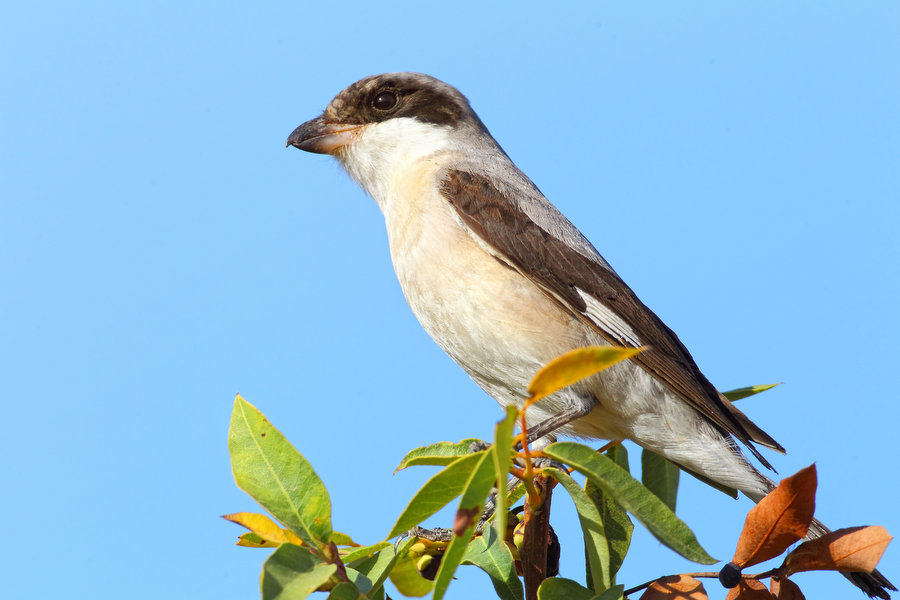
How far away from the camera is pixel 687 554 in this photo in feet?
5.85

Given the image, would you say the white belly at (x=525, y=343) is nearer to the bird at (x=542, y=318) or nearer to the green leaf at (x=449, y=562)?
the bird at (x=542, y=318)

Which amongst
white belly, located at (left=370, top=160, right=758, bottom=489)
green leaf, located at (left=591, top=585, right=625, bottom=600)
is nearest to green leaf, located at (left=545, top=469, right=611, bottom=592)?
green leaf, located at (left=591, top=585, right=625, bottom=600)

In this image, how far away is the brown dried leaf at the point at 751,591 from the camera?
2.12m

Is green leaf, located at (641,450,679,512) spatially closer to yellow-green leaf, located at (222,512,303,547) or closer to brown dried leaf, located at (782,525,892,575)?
brown dried leaf, located at (782,525,892,575)

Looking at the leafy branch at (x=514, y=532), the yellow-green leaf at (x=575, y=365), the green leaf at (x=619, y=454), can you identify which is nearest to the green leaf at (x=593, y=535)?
the leafy branch at (x=514, y=532)

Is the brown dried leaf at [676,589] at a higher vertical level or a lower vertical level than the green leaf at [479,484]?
lower

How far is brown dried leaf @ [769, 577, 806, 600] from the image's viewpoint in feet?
7.00

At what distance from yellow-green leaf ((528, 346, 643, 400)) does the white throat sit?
2496 millimetres

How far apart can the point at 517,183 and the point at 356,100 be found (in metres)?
0.94

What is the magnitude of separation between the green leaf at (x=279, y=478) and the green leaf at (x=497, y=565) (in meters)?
0.62

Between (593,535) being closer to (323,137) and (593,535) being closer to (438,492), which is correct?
(438,492)

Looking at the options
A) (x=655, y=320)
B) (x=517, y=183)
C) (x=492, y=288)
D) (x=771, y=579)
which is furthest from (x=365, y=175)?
A: (x=771, y=579)

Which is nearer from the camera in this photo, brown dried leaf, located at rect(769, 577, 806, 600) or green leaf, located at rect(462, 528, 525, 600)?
brown dried leaf, located at rect(769, 577, 806, 600)

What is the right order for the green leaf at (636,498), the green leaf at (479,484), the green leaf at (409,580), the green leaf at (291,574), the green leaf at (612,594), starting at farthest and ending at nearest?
the green leaf at (409,580) → the green leaf at (612,594) → the green leaf at (636,498) → the green leaf at (291,574) → the green leaf at (479,484)
